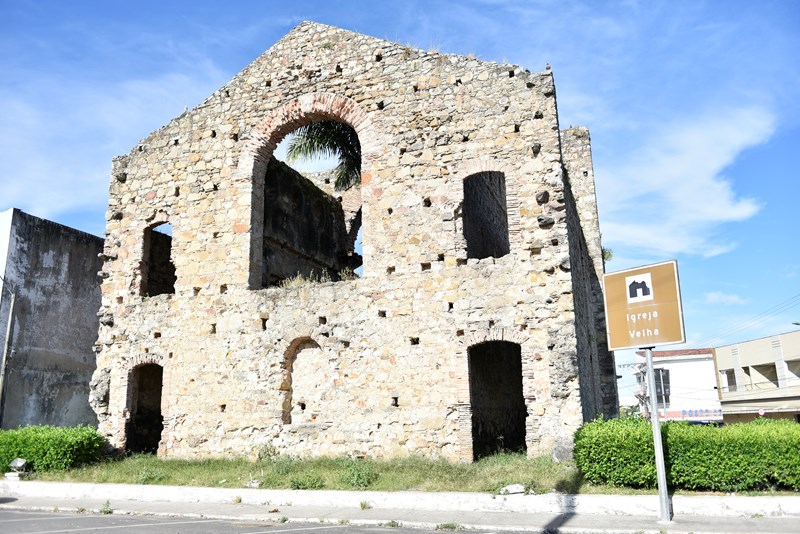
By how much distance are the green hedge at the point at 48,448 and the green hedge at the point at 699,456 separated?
10.7m

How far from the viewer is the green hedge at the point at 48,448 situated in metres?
13.6

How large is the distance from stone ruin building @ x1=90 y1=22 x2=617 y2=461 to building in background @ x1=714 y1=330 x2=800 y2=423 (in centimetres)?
2189

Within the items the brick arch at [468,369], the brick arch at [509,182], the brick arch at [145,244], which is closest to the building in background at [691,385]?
the brick arch at [509,182]

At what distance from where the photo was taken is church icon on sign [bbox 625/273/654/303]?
30.0 feet

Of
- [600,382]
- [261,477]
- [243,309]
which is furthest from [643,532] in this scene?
[600,382]

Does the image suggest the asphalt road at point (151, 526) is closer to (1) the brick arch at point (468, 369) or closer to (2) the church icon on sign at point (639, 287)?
(1) the brick arch at point (468, 369)

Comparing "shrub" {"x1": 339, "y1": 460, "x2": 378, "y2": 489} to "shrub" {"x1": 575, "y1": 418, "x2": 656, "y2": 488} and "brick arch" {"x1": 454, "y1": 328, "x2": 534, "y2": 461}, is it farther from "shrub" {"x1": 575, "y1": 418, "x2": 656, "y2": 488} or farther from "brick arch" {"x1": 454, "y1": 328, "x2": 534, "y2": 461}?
"shrub" {"x1": 575, "y1": 418, "x2": 656, "y2": 488}

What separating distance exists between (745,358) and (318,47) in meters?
33.0

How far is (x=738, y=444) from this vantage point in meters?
9.59

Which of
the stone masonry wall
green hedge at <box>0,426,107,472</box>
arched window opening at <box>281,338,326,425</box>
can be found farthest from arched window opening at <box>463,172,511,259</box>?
green hedge at <box>0,426,107,472</box>

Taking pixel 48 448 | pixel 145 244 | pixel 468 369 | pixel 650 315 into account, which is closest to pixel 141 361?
pixel 48 448

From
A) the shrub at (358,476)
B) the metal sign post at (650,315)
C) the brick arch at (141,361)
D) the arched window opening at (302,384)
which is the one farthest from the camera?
the brick arch at (141,361)

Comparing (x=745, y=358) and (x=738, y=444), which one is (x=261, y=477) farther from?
(x=745, y=358)

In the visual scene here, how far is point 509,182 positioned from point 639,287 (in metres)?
4.86
